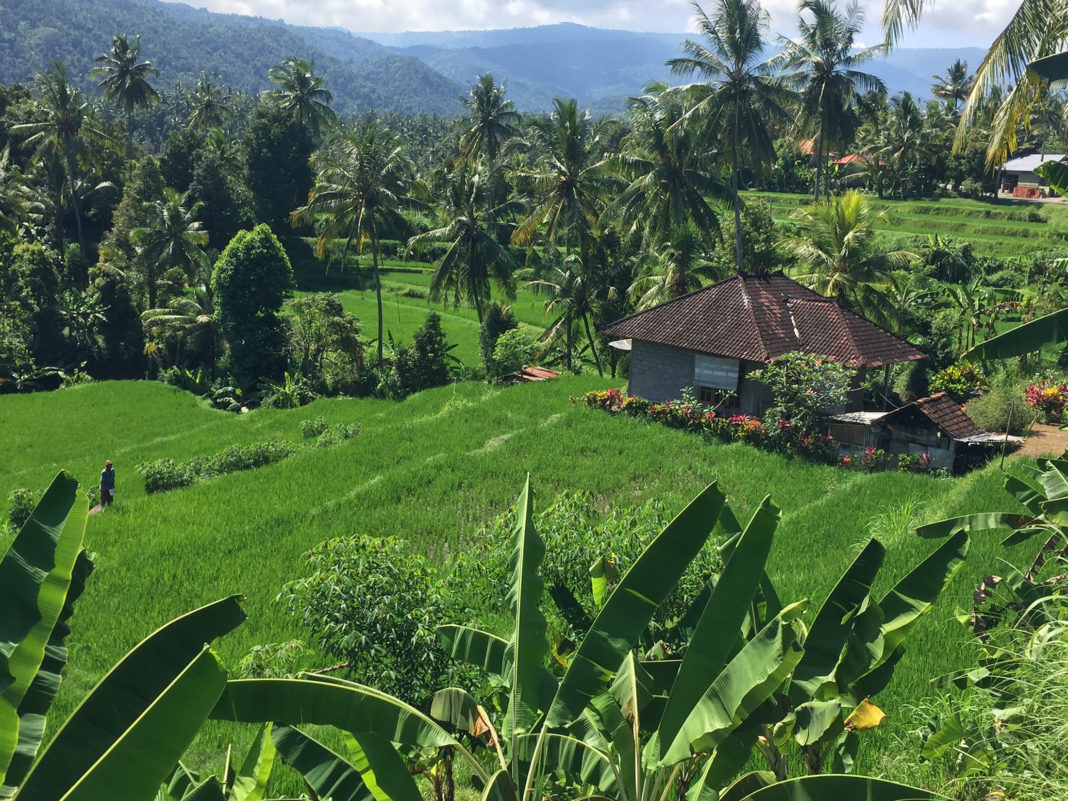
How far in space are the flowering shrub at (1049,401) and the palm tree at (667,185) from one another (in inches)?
416

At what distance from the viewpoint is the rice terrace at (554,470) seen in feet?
11.9

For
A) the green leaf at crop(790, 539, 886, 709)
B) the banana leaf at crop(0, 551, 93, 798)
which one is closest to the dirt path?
the green leaf at crop(790, 539, 886, 709)

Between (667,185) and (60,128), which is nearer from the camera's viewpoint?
(667,185)

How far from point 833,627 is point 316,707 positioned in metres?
2.49

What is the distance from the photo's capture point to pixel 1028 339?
17.7 ft

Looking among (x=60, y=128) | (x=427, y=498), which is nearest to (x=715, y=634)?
(x=427, y=498)

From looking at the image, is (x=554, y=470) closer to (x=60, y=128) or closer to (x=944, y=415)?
(x=944, y=415)

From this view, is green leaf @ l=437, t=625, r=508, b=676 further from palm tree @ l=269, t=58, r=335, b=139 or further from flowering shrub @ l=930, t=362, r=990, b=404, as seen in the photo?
palm tree @ l=269, t=58, r=335, b=139

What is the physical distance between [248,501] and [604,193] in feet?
57.7

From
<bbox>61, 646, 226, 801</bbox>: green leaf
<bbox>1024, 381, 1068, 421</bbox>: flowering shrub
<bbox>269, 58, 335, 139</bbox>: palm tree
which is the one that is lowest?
<bbox>1024, 381, 1068, 421</bbox>: flowering shrub

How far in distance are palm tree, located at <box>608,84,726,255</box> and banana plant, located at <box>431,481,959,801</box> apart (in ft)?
76.4

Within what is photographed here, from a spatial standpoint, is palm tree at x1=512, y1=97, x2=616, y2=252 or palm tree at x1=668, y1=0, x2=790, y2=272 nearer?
palm tree at x1=668, y1=0, x2=790, y2=272

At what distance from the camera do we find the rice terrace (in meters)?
3.62

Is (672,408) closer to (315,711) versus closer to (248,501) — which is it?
(248,501)
